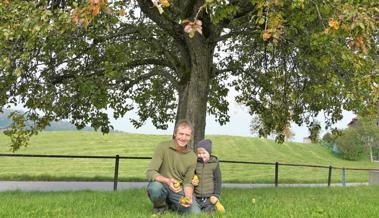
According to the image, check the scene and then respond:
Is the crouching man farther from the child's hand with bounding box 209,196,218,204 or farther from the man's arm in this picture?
the child's hand with bounding box 209,196,218,204

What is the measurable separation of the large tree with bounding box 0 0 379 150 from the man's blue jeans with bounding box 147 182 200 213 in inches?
112

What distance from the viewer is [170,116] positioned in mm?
17953

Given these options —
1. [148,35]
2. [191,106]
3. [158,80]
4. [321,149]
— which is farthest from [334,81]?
[321,149]

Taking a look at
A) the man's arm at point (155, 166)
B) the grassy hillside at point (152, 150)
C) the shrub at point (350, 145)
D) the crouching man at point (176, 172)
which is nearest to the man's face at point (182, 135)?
the crouching man at point (176, 172)

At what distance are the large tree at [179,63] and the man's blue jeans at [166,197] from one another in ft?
9.36

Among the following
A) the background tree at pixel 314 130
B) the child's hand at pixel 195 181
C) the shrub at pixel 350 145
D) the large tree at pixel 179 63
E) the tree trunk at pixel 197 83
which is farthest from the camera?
the shrub at pixel 350 145

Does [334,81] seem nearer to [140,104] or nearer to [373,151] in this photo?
[140,104]

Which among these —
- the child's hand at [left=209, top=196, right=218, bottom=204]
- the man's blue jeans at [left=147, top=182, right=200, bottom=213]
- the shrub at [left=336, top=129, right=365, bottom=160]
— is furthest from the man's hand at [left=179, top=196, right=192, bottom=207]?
the shrub at [left=336, top=129, right=365, bottom=160]

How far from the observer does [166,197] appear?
6738 mm

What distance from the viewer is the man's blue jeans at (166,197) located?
6.43 meters

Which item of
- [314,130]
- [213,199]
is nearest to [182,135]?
[213,199]

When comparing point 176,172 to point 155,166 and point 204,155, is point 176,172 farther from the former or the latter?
point 204,155

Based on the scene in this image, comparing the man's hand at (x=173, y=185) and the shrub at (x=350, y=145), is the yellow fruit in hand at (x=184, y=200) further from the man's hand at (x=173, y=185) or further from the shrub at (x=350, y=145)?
the shrub at (x=350, y=145)

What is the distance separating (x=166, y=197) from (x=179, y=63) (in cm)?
732
